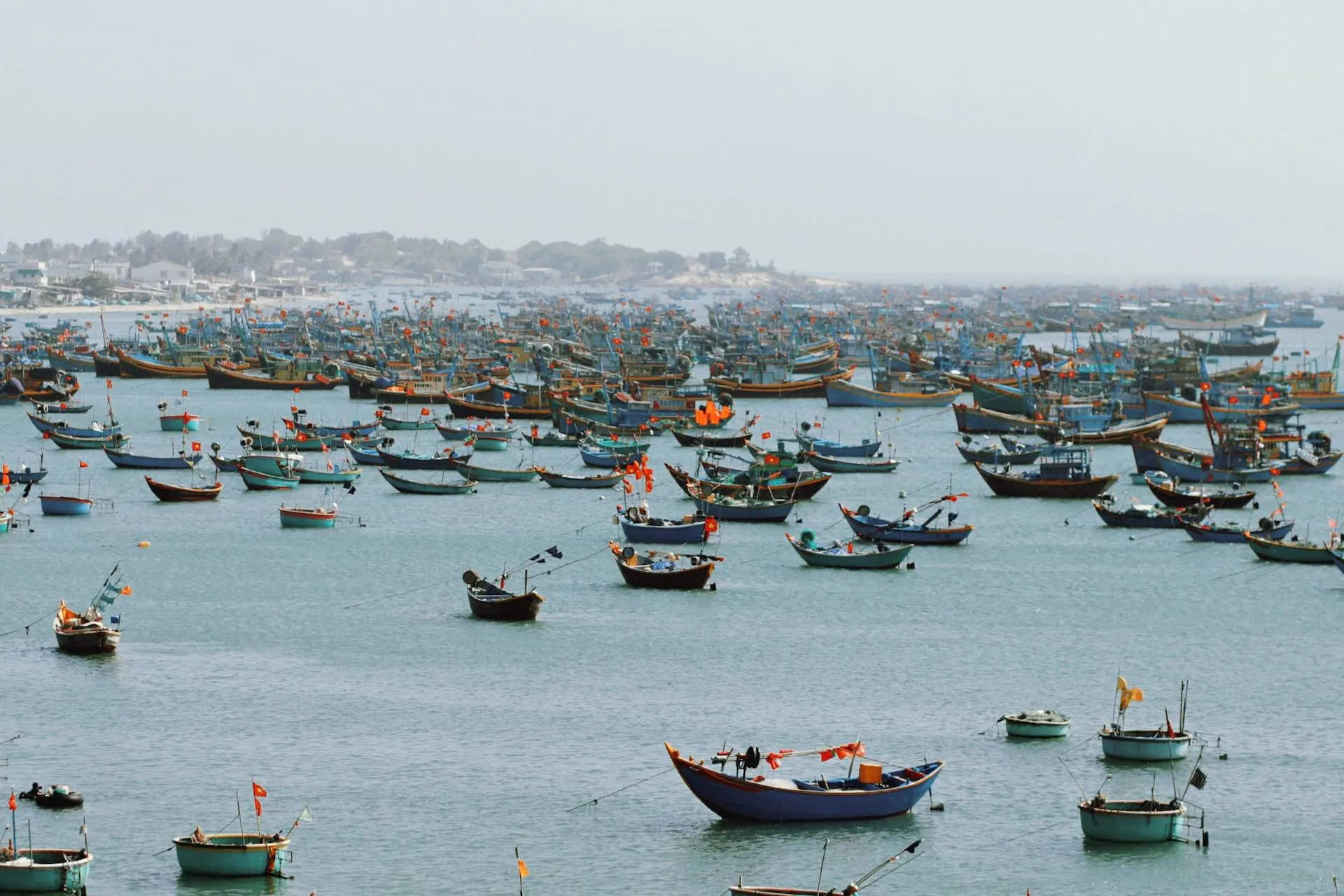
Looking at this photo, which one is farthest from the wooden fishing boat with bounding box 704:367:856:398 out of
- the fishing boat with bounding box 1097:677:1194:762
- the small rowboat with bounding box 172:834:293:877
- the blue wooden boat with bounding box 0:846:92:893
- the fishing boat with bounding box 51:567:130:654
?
the blue wooden boat with bounding box 0:846:92:893

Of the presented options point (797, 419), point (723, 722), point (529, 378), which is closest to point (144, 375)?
point (529, 378)

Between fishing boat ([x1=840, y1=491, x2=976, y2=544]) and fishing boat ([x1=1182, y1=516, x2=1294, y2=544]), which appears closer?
fishing boat ([x1=1182, y1=516, x2=1294, y2=544])

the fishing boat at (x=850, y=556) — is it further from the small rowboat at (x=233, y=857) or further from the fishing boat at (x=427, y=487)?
the small rowboat at (x=233, y=857)

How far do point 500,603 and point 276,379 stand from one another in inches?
3099

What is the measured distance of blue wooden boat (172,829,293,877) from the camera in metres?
27.5

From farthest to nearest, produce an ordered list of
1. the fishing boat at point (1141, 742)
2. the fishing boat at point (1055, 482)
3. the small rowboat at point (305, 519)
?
the fishing boat at point (1055, 482) → the small rowboat at point (305, 519) → the fishing boat at point (1141, 742)

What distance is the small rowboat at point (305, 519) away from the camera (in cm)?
6081

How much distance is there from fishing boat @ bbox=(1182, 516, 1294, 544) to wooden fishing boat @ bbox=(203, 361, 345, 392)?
70723mm

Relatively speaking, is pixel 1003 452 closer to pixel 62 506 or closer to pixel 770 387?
pixel 770 387

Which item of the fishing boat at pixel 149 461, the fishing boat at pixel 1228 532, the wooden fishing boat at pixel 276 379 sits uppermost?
the fishing boat at pixel 1228 532

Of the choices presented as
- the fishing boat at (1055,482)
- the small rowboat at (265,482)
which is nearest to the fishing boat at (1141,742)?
the fishing boat at (1055,482)

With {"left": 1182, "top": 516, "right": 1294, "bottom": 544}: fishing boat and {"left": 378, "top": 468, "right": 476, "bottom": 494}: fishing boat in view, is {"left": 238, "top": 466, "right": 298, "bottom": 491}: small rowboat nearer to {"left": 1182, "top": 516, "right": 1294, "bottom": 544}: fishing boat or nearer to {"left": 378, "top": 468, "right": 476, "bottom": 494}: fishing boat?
{"left": 378, "top": 468, "right": 476, "bottom": 494}: fishing boat

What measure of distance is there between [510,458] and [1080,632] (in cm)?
3981

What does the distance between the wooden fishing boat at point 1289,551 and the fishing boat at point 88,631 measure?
93.3ft
